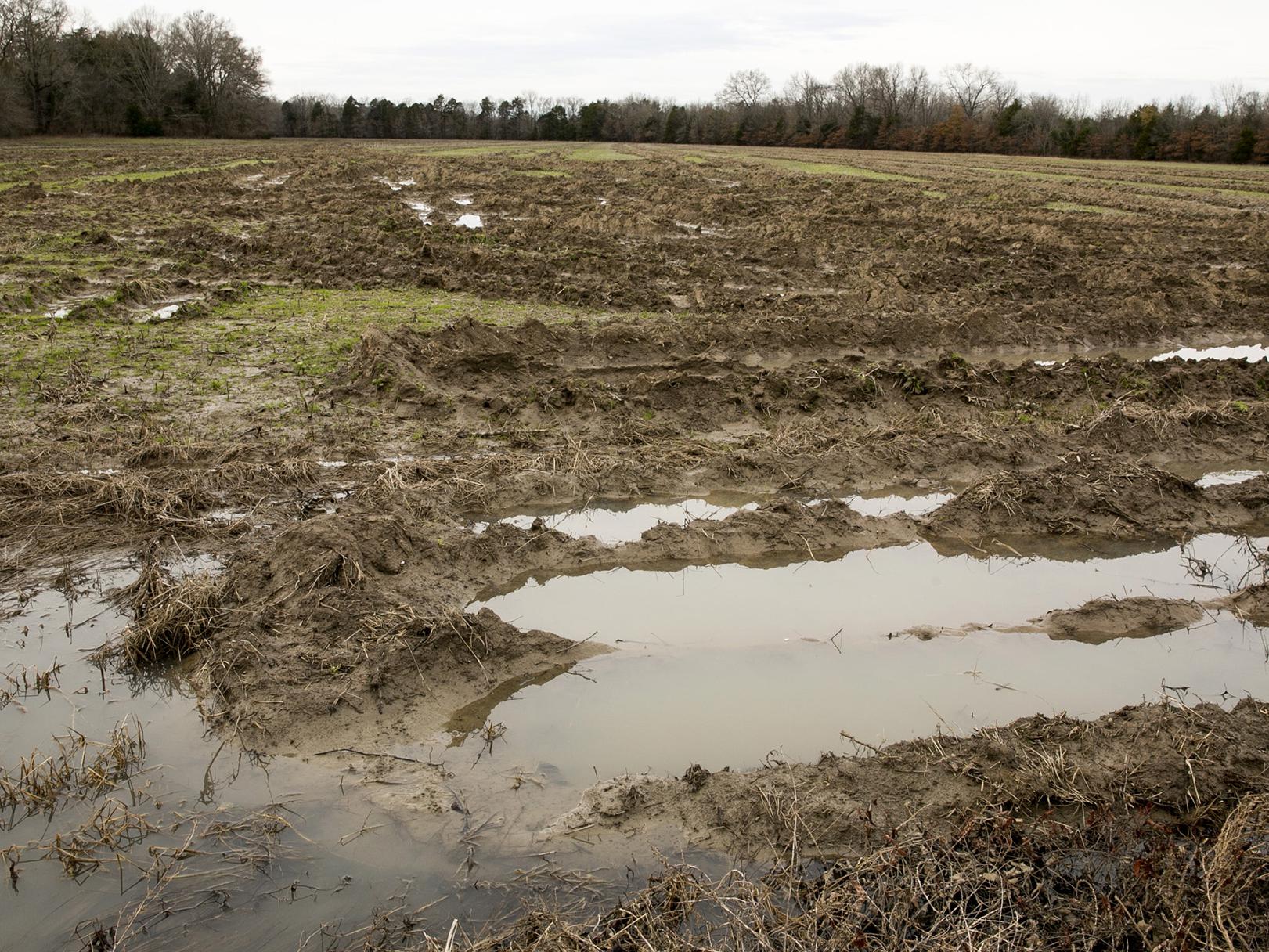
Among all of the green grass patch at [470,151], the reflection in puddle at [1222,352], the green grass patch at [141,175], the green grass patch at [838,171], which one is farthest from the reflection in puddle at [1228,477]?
the green grass patch at [470,151]

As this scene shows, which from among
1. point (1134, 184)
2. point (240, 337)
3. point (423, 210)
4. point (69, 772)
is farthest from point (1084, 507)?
point (1134, 184)

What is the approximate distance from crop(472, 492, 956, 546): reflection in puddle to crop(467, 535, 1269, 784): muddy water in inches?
25.3

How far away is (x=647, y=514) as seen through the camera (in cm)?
726

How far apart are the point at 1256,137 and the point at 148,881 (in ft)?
209

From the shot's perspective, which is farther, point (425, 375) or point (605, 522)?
point (425, 375)

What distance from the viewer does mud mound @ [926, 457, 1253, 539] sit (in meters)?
6.96

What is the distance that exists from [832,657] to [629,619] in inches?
54.9

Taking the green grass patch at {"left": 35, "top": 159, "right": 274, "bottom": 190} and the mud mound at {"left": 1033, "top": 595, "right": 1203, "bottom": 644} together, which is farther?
the green grass patch at {"left": 35, "top": 159, "right": 274, "bottom": 190}

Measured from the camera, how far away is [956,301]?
44.0 ft

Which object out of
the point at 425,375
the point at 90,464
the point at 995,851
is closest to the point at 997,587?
the point at 995,851

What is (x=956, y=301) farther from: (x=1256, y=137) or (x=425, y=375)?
(x=1256, y=137)

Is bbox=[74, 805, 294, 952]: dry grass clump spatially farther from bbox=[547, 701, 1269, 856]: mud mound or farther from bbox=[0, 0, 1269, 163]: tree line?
bbox=[0, 0, 1269, 163]: tree line

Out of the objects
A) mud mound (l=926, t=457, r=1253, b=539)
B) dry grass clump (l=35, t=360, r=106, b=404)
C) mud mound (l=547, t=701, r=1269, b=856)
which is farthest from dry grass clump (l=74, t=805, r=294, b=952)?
dry grass clump (l=35, t=360, r=106, b=404)

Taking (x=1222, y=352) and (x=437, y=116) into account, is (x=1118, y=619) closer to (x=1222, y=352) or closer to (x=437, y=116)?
(x=1222, y=352)
